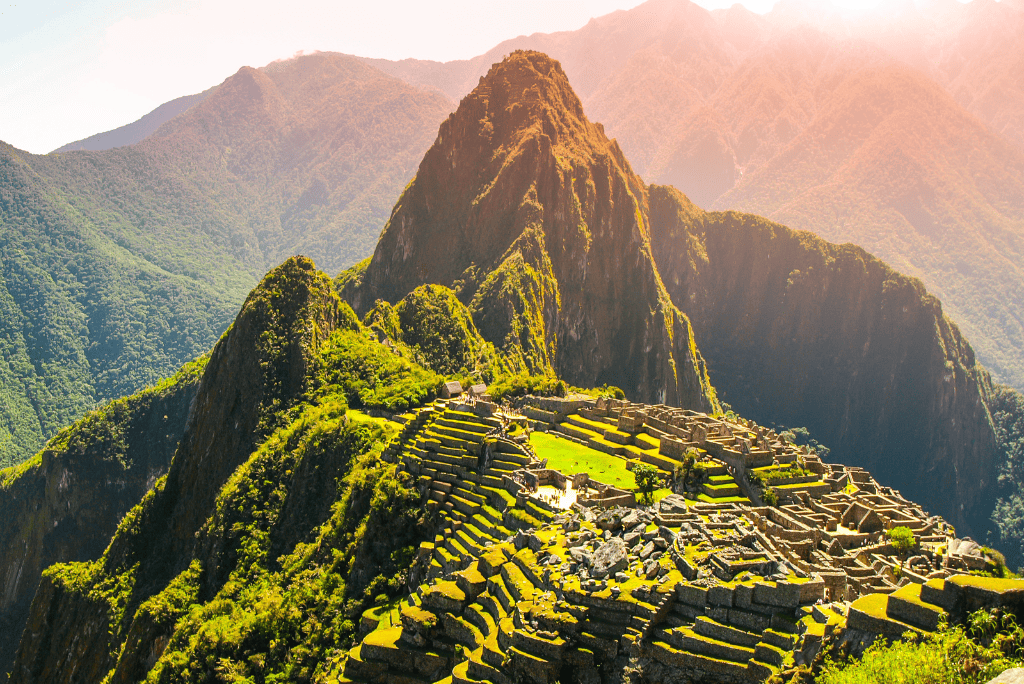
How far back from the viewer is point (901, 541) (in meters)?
55.9

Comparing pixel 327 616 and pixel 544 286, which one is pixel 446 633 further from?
pixel 544 286

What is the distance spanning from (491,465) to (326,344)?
7406 centimetres

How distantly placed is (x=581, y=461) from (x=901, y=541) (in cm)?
2282

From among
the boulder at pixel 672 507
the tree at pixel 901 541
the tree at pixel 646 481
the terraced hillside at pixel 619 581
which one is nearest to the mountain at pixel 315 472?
the terraced hillside at pixel 619 581

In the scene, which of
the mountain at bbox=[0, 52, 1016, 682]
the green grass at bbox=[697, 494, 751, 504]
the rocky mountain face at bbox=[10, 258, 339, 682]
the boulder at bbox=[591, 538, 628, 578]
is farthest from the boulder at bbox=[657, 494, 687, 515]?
the rocky mountain face at bbox=[10, 258, 339, 682]

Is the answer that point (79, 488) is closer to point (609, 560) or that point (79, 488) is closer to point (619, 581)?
point (609, 560)

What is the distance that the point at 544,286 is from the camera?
181 metres

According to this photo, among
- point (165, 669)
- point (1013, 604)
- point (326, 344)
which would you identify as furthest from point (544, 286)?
point (1013, 604)

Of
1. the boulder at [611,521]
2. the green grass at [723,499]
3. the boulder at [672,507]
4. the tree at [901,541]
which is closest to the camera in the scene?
the boulder at [611,521]

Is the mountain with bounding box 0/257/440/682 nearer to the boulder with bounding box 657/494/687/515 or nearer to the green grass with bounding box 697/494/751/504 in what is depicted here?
the boulder with bounding box 657/494/687/515

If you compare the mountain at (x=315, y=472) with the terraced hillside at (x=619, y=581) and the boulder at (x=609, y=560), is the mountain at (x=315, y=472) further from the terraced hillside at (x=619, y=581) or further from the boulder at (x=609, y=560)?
the boulder at (x=609, y=560)

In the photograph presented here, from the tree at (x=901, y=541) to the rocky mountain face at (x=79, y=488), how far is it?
12496 centimetres

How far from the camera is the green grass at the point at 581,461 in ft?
183

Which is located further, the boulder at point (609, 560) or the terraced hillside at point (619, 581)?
the boulder at point (609, 560)
